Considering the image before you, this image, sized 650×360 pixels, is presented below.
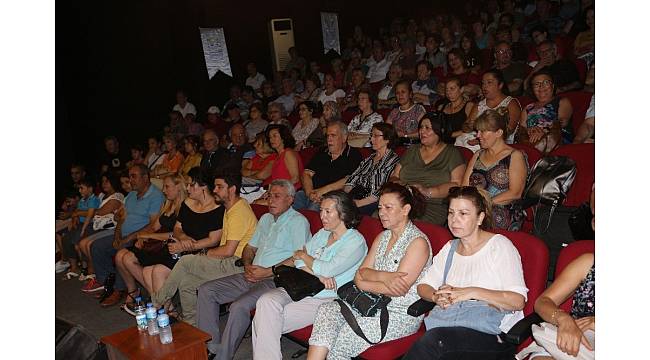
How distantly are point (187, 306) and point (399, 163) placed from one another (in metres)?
1.64

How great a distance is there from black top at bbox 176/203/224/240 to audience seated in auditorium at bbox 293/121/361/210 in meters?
0.70

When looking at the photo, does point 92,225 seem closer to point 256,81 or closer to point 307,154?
point 307,154

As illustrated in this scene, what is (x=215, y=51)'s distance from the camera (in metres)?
9.41

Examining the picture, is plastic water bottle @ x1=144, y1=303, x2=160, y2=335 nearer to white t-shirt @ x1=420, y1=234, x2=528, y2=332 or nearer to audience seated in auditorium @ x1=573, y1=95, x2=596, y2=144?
white t-shirt @ x1=420, y1=234, x2=528, y2=332

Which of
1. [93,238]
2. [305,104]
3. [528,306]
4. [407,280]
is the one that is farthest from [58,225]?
[528,306]

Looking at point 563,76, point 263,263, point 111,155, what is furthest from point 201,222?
point 111,155

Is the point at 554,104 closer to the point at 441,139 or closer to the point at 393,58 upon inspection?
the point at 441,139

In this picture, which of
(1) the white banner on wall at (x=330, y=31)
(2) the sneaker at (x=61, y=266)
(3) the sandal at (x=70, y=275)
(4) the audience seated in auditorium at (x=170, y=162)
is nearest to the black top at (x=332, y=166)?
(4) the audience seated in auditorium at (x=170, y=162)

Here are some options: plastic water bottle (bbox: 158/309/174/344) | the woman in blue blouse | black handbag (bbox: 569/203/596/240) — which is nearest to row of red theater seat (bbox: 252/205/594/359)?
the woman in blue blouse

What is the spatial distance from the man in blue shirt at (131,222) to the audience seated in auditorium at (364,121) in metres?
1.70

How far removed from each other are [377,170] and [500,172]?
96 cm

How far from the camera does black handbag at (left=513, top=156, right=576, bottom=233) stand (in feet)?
9.84

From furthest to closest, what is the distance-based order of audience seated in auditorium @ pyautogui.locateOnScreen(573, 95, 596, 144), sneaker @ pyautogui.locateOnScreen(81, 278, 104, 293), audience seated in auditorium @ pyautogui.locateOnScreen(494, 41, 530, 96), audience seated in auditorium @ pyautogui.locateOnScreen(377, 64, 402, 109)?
1. audience seated in auditorium @ pyautogui.locateOnScreen(377, 64, 402, 109)
2. audience seated in auditorium @ pyautogui.locateOnScreen(494, 41, 530, 96)
3. sneaker @ pyautogui.locateOnScreen(81, 278, 104, 293)
4. audience seated in auditorium @ pyautogui.locateOnScreen(573, 95, 596, 144)

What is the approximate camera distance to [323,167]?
4.30 metres
